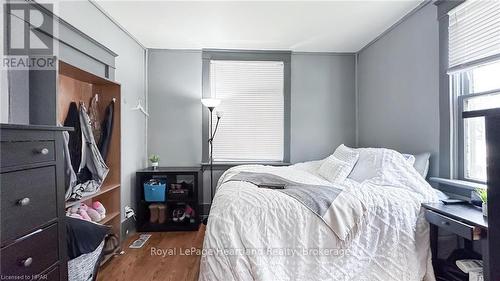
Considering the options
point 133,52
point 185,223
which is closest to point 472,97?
point 185,223

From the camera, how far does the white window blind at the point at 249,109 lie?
374cm

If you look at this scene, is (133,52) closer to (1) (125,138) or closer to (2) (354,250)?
(1) (125,138)

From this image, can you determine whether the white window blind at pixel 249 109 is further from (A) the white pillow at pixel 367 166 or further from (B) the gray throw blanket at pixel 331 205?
(B) the gray throw blanket at pixel 331 205

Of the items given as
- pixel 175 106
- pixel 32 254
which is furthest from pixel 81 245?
pixel 175 106

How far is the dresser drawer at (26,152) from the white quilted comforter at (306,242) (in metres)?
0.96

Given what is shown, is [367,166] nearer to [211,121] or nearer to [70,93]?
[211,121]

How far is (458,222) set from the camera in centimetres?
149

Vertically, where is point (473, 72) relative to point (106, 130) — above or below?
above

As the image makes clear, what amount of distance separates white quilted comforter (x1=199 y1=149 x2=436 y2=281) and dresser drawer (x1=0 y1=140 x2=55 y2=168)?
96 cm

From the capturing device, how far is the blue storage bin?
3125 millimetres

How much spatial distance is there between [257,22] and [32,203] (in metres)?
2.57

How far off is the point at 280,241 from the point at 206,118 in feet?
8.08

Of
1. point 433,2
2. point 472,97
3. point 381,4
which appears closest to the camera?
point 472,97

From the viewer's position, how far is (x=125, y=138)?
2988 mm
